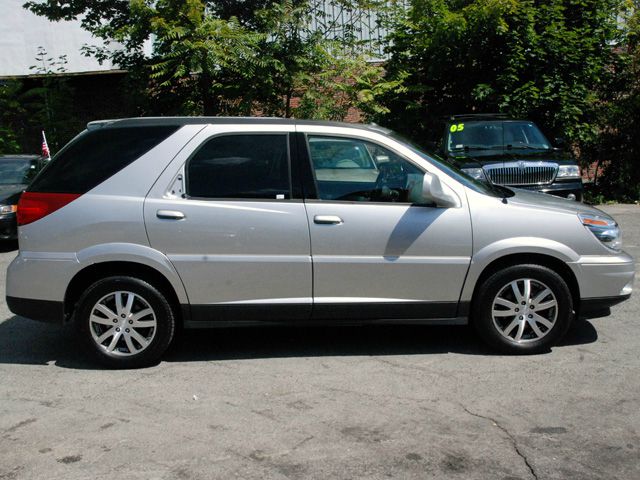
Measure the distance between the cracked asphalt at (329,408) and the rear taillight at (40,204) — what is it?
120 cm

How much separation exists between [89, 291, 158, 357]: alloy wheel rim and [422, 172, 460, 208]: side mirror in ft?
7.43

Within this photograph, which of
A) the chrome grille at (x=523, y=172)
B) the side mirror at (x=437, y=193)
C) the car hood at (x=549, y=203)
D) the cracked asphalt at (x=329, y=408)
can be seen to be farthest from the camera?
the chrome grille at (x=523, y=172)

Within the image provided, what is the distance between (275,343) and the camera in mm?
6426

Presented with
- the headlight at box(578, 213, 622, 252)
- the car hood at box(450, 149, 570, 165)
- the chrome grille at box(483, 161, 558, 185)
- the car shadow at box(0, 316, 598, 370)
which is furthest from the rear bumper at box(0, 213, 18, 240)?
the headlight at box(578, 213, 622, 252)

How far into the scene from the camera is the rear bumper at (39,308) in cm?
568

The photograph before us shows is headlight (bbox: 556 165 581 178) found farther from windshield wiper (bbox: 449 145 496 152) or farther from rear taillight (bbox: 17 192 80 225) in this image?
rear taillight (bbox: 17 192 80 225)

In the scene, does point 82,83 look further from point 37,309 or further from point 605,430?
point 605,430

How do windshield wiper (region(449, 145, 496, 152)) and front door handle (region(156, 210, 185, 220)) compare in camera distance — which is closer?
front door handle (region(156, 210, 185, 220))

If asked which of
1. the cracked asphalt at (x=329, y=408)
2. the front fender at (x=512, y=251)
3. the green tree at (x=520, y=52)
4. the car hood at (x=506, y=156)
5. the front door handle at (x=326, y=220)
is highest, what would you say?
the green tree at (x=520, y=52)

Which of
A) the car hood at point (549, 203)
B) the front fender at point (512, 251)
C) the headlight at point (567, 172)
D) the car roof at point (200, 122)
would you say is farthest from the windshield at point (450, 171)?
the headlight at point (567, 172)

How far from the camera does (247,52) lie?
15.1 metres

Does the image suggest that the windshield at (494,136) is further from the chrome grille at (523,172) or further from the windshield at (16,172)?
the windshield at (16,172)

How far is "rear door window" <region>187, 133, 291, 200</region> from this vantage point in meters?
5.71

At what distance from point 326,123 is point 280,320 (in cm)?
161
